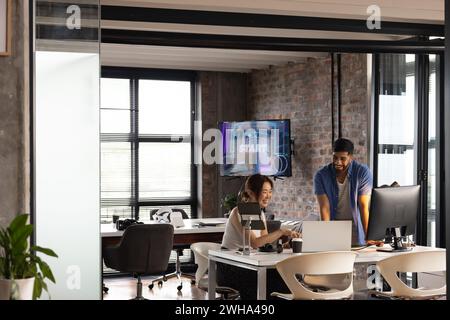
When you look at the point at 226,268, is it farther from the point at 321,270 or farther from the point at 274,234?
the point at 321,270

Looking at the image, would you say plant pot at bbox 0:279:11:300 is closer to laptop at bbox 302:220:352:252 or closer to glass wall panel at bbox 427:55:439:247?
laptop at bbox 302:220:352:252

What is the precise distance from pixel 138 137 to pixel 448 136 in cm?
946

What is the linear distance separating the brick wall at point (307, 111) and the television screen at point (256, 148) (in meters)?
0.20

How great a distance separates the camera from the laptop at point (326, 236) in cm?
621

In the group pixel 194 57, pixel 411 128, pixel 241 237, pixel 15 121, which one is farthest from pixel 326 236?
pixel 194 57

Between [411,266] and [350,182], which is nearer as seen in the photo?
[411,266]

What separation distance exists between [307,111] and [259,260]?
551 cm

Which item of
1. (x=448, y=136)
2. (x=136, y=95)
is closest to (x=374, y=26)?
(x=448, y=136)

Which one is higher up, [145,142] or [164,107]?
[164,107]

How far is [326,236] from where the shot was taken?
6.26 m

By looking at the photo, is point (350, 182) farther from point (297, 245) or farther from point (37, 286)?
point (37, 286)

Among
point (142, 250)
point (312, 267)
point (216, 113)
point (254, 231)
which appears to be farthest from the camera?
point (216, 113)

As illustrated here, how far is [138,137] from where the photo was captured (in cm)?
1225

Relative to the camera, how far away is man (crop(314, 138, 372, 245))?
711 cm
